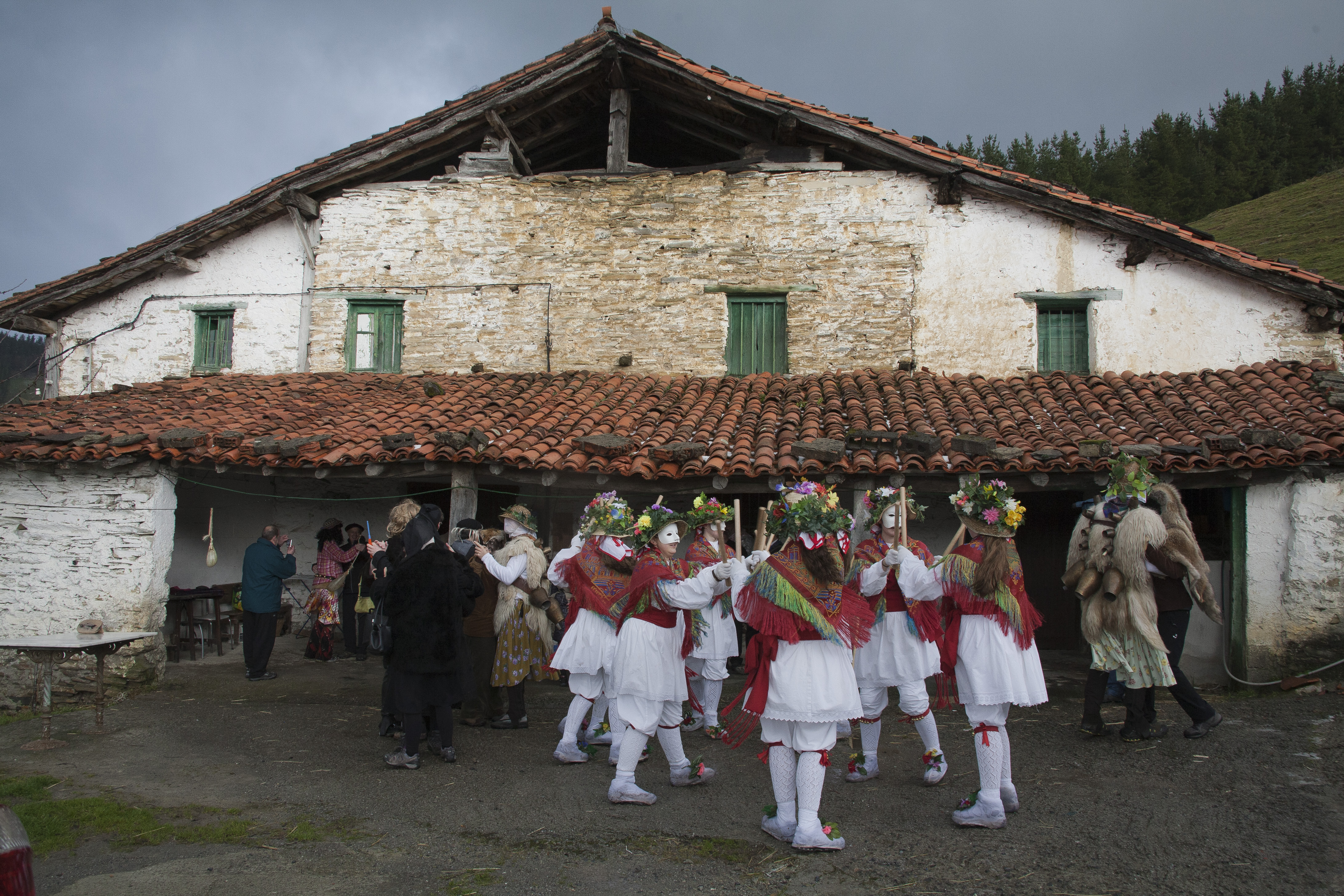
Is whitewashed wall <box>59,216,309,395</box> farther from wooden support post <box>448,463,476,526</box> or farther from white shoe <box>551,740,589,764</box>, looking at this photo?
white shoe <box>551,740,589,764</box>

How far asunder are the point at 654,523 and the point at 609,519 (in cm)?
59

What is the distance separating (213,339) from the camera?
13125mm

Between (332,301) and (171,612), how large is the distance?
5018 millimetres

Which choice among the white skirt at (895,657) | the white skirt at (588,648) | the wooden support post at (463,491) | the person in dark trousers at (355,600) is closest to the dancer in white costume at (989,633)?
the white skirt at (895,657)

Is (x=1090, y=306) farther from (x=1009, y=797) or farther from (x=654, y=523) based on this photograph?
(x=654, y=523)

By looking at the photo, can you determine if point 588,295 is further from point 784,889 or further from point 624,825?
point 784,889

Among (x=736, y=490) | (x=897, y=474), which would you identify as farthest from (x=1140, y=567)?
(x=736, y=490)

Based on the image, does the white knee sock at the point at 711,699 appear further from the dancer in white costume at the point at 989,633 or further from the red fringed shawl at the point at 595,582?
the dancer in white costume at the point at 989,633

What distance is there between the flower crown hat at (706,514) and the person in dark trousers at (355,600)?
6227 mm

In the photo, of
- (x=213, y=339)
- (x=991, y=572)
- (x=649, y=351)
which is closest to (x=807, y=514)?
(x=991, y=572)

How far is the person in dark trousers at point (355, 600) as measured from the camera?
1039 cm

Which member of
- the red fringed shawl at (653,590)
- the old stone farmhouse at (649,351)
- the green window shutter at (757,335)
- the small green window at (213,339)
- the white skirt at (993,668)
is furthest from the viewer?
the small green window at (213,339)

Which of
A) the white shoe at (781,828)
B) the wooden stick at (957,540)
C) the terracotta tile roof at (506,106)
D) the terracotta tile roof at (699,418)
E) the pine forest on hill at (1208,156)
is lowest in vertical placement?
the white shoe at (781,828)

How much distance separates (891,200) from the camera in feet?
40.0
